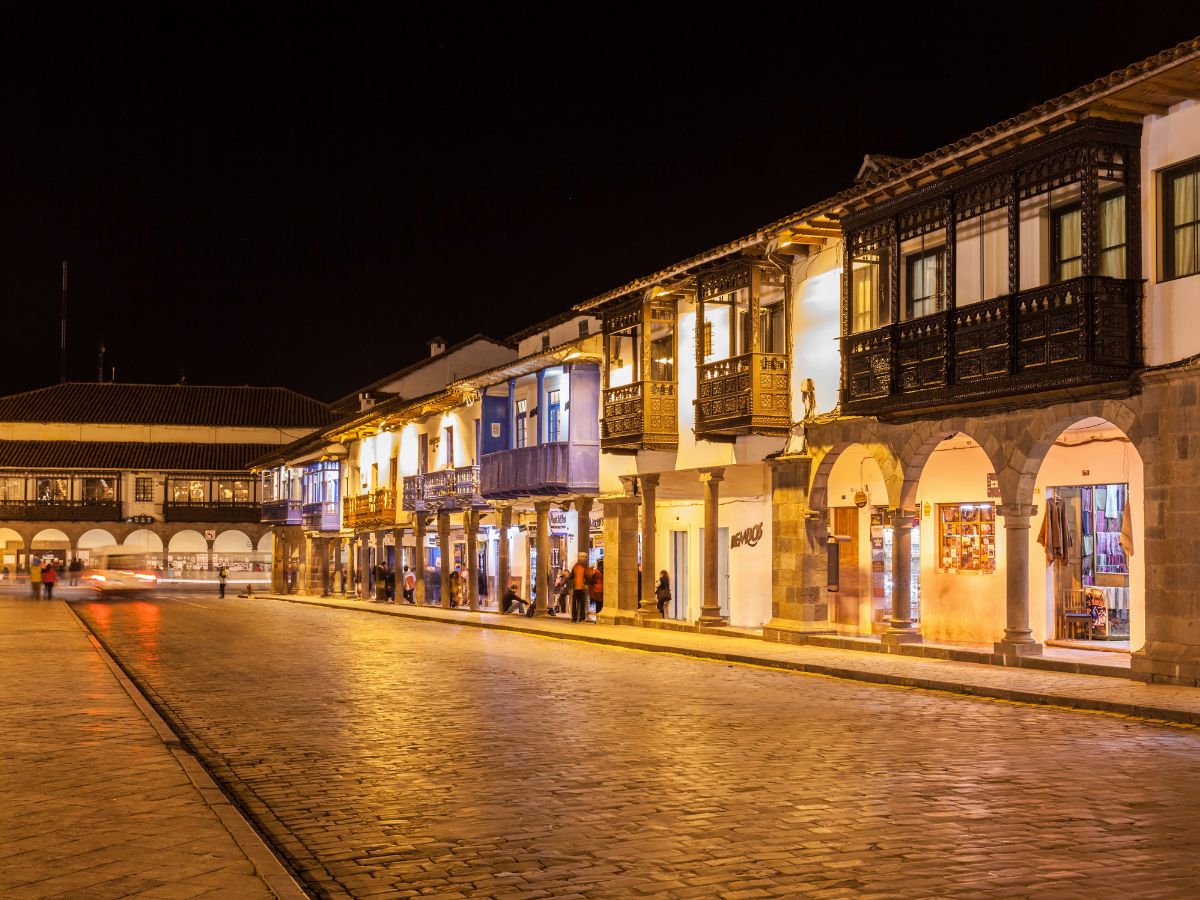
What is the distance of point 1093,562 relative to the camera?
A: 20.5 metres

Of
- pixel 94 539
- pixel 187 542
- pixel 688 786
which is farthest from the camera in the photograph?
pixel 187 542

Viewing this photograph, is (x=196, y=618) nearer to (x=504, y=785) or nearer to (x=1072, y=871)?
(x=504, y=785)

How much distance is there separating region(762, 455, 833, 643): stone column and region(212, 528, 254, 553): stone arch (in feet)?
238

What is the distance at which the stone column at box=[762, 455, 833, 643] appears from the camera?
2417 centimetres

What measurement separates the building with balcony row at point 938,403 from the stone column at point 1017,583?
4 centimetres

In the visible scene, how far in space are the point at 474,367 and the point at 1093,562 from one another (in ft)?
145

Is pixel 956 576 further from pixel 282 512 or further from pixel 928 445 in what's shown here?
pixel 282 512

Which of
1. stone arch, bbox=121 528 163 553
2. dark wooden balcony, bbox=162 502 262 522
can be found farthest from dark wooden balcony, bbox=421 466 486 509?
stone arch, bbox=121 528 163 553

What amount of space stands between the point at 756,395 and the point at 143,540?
73869mm

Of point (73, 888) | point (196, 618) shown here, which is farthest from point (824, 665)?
point (196, 618)

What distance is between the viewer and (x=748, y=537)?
28.9 m

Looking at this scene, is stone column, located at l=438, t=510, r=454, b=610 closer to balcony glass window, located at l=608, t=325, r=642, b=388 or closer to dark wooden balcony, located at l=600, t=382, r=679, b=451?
balcony glass window, located at l=608, t=325, r=642, b=388

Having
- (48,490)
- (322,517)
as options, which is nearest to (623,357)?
(322,517)

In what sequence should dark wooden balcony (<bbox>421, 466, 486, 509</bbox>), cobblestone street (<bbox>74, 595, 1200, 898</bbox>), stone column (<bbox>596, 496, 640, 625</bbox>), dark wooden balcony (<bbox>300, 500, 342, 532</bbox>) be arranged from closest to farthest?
cobblestone street (<bbox>74, 595, 1200, 898</bbox>) < stone column (<bbox>596, 496, 640, 625</bbox>) < dark wooden balcony (<bbox>421, 466, 486, 509</bbox>) < dark wooden balcony (<bbox>300, 500, 342, 532</bbox>)
